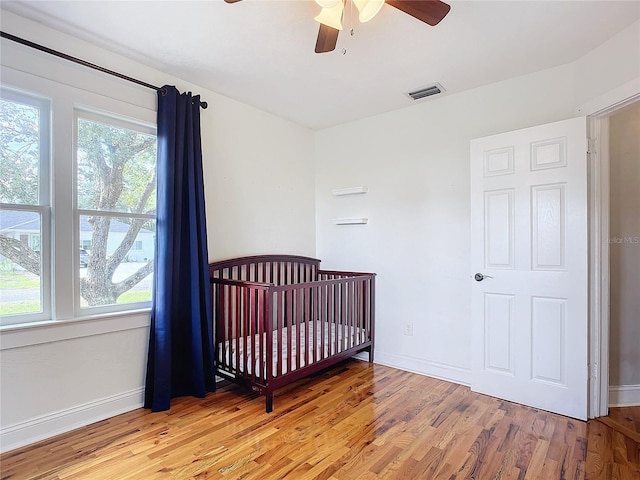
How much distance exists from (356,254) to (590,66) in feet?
7.74

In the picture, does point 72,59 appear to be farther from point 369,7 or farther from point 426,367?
point 426,367

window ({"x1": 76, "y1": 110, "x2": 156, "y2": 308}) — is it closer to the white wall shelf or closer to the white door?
the white wall shelf

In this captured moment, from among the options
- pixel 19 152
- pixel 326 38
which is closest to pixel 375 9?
pixel 326 38

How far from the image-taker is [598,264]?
234 cm

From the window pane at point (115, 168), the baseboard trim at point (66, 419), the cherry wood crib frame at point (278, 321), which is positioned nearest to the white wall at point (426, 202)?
the cherry wood crib frame at point (278, 321)

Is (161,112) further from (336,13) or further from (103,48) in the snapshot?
(336,13)

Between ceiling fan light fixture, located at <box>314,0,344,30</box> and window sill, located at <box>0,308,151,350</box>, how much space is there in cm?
217

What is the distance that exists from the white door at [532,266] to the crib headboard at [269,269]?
5.59ft

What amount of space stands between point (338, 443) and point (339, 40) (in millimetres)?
2467

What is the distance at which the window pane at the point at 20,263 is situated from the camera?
1.99 metres

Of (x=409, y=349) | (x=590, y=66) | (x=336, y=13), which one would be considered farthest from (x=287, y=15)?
(x=409, y=349)

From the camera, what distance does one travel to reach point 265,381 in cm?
244

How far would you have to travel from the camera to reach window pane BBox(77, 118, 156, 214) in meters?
2.31

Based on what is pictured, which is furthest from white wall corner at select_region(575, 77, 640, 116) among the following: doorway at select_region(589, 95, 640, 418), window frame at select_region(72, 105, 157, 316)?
window frame at select_region(72, 105, 157, 316)
